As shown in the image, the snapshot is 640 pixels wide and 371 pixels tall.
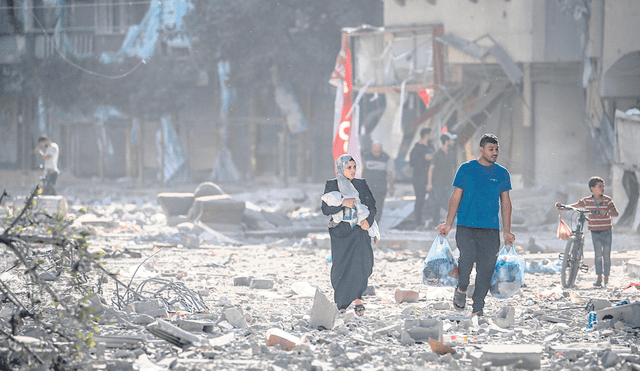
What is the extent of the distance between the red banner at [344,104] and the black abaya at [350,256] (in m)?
7.64

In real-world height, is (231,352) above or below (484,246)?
below

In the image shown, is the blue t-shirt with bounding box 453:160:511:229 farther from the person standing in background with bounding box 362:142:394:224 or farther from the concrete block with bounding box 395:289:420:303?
the person standing in background with bounding box 362:142:394:224

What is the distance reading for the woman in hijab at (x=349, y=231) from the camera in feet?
23.7

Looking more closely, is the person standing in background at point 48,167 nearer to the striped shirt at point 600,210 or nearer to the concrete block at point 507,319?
the striped shirt at point 600,210

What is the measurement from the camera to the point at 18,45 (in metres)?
30.5

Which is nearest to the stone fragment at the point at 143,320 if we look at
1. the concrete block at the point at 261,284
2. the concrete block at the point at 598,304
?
the concrete block at the point at 261,284

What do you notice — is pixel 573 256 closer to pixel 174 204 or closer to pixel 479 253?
pixel 479 253

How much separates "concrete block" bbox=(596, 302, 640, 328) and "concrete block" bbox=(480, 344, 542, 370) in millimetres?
1308

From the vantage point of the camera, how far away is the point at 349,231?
23.9ft

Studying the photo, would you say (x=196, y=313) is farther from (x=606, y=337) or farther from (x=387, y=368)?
(x=606, y=337)

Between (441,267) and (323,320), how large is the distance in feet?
4.21

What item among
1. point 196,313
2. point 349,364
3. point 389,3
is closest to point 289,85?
point 389,3

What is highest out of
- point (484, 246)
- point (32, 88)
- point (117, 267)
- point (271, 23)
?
point (271, 23)

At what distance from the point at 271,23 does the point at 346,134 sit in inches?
432
